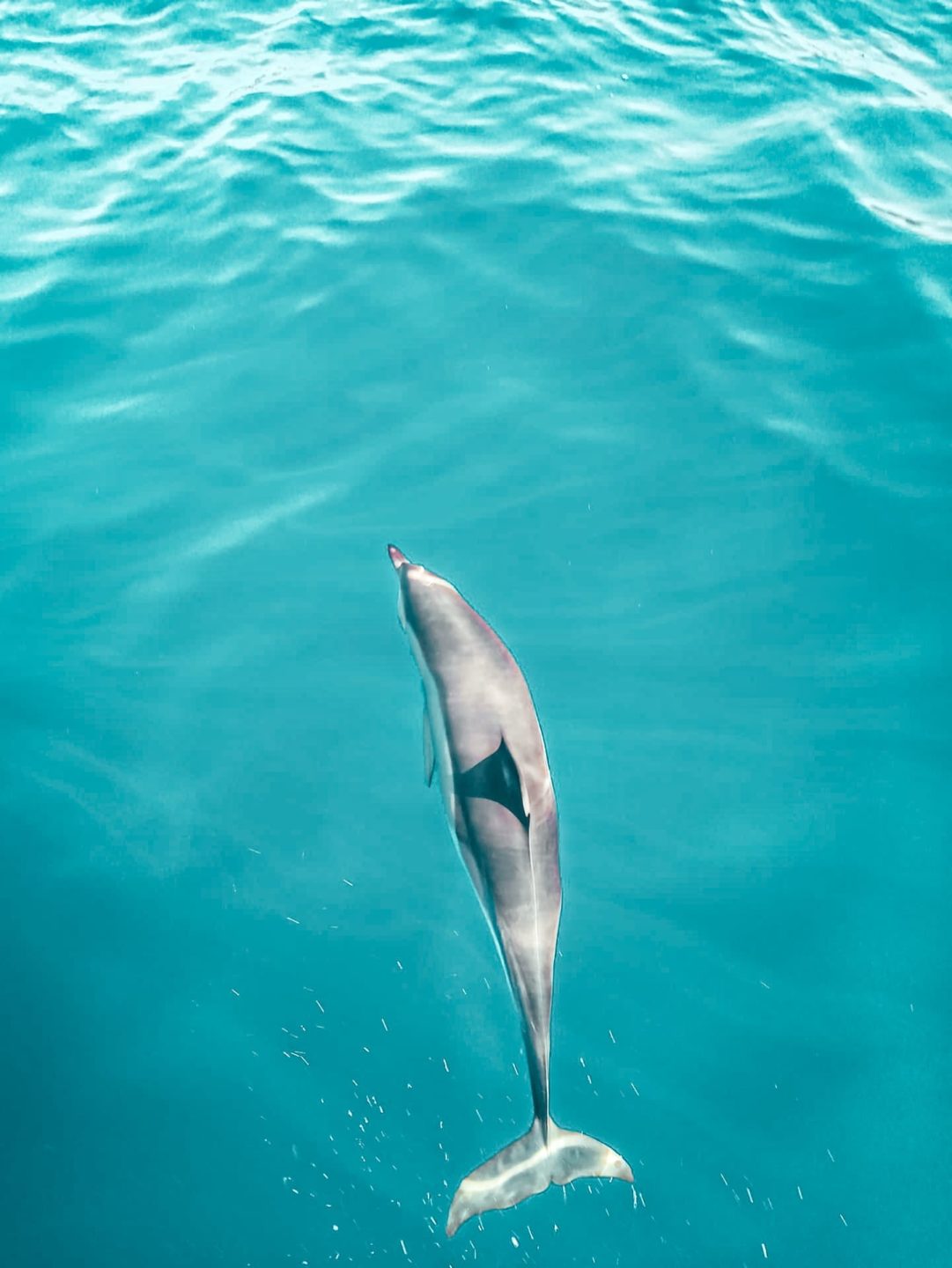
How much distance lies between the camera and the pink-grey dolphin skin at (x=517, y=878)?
16.5 feet

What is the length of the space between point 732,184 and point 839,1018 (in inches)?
364

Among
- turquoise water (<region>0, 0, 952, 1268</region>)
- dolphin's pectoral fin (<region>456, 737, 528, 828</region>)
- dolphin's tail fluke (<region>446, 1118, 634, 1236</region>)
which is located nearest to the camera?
dolphin's pectoral fin (<region>456, 737, 528, 828</region>)

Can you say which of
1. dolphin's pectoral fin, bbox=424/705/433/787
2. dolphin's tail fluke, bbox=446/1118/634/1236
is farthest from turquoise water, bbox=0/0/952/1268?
dolphin's pectoral fin, bbox=424/705/433/787

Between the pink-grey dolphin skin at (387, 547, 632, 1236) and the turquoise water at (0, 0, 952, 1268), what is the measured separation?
0.46m

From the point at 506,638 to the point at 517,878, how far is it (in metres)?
2.71

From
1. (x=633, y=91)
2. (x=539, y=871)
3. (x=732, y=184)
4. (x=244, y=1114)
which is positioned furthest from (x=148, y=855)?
(x=633, y=91)

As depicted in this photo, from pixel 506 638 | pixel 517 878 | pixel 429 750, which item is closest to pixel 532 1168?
pixel 517 878

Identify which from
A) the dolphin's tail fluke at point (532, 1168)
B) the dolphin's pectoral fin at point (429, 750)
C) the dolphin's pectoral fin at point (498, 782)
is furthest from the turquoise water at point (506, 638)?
the dolphin's pectoral fin at point (498, 782)

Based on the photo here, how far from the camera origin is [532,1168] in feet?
16.8

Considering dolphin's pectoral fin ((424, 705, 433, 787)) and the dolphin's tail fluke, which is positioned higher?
dolphin's pectoral fin ((424, 705, 433, 787))

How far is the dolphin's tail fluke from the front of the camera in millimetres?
5090

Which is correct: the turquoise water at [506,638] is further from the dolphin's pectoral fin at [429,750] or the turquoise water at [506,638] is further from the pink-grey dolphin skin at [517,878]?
the dolphin's pectoral fin at [429,750]

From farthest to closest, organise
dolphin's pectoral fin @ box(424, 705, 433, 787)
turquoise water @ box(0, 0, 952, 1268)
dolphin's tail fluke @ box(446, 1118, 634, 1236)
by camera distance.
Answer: dolphin's pectoral fin @ box(424, 705, 433, 787) → turquoise water @ box(0, 0, 952, 1268) → dolphin's tail fluke @ box(446, 1118, 634, 1236)

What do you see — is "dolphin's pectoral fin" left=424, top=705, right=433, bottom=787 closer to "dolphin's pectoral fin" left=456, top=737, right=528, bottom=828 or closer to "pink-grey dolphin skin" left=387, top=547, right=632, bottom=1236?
"pink-grey dolphin skin" left=387, top=547, right=632, bottom=1236
